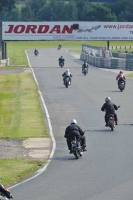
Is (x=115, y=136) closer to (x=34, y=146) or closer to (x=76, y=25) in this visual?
(x=34, y=146)

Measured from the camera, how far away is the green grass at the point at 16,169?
1677 cm

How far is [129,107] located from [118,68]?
34605mm

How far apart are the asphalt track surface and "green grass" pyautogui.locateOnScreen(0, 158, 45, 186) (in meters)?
0.45

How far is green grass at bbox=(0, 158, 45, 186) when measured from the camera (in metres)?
16.8

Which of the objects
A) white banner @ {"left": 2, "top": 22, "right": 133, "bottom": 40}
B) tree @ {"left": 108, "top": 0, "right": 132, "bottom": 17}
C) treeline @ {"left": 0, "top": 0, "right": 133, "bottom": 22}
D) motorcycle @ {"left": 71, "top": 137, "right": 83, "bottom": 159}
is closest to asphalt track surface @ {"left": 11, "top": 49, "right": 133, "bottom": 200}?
motorcycle @ {"left": 71, "top": 137, "right": 83, "bottom": 159}

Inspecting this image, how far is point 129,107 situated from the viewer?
33.8m

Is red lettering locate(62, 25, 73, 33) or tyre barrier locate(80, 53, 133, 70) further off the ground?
red lettering locate(62, 25, 73, 33)

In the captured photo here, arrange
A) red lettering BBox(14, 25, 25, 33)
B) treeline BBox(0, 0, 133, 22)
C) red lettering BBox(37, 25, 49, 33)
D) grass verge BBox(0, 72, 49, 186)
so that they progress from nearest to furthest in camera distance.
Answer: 1. grass verge BBox(0, 72, 49, 186)
2. red lettering BBox(14, 25, 25, 33)
3. red lettering BBox(37, 25, 49, 33)
4. treeline BBox(0, 0, 133, 22)

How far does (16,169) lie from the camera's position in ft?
59.9

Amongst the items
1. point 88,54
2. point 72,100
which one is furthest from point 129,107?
point 88,54

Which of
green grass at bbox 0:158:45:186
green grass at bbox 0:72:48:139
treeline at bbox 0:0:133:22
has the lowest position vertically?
treeline at bbox 0:0:133:22

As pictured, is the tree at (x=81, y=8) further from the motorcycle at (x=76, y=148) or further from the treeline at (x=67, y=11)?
the motorcycle at (x=76, y=148)

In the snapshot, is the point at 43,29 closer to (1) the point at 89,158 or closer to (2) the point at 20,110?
(2) the point at 20,110

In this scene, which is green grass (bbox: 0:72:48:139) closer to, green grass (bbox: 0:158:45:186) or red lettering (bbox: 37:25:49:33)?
green grass (bbox: 0:158:45:186)
